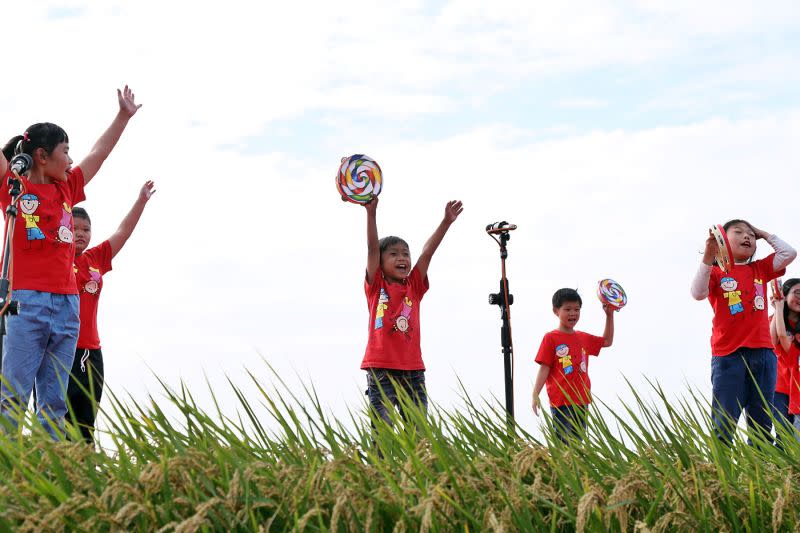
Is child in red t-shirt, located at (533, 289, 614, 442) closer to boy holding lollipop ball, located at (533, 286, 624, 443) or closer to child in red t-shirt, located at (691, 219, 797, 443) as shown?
boy holding lollipop ball, located at (533, 286, 624, 443)

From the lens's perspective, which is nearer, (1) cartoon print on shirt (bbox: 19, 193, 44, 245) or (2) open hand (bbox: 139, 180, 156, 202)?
(1) cartoon print on shirt (bbox: 19, 193, 44, 245)

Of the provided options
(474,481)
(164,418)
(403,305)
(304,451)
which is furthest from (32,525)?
(403,305)

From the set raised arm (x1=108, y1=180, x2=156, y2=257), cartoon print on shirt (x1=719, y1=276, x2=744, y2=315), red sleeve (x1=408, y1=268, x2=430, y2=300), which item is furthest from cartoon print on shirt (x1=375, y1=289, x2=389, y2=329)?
cartoon print on shirt (x1=719, y1=276, x2=744, y2=315)

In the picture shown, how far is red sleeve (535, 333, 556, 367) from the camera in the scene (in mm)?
8484

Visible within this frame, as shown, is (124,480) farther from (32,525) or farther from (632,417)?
(632,417)

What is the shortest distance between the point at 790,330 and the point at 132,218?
5886 mm

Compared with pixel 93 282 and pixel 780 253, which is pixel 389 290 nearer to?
Answer: pixel 93 282

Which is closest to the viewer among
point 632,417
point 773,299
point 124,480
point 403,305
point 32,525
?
point 32,525

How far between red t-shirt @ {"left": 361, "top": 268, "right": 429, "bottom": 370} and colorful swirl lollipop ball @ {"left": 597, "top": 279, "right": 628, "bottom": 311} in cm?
248

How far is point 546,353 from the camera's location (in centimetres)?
848

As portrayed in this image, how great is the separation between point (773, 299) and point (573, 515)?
586 cm

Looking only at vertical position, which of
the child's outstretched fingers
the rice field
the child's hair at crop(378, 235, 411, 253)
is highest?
the child's outstretched fingers

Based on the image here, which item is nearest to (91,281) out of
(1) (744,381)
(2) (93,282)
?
(2) (93,282)

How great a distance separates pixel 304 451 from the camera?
3.35 m
